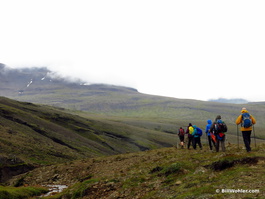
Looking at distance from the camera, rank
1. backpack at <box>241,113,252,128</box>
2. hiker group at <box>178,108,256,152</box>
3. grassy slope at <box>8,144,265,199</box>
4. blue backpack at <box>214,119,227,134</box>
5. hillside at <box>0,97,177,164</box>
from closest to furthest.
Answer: grassy slope at <box>8,144,265,199</box>
backpack at <box>241,113,252,128</box>
hiker group at <box>178,108,256,152</box>
blue backpack at <box>214,119,227,134</box>
hillside at <box>0,97,177,164</box>

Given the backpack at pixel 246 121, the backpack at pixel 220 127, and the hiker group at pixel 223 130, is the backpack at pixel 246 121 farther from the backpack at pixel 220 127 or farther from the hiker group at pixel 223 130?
the backpack at pixel 220 127

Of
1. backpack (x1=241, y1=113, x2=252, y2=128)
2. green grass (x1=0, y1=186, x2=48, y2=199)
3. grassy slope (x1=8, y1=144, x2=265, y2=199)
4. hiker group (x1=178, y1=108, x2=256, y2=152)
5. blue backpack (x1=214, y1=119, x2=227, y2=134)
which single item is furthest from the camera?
blue backpack (x1=214, y1=119, x2=227, y2=134)

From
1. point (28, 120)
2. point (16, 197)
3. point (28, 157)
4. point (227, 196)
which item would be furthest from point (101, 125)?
point (227, 196)

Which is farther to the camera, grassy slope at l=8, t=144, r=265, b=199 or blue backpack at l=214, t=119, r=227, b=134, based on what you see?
blue backpack at l=214, t=119, r=227, b=134

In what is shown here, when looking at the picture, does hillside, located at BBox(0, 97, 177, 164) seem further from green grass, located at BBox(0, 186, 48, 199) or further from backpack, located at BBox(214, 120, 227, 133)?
backpack, located at BBox(214, 120, 227, 133)

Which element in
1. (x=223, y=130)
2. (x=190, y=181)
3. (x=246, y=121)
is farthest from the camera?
(x=223, y=130)

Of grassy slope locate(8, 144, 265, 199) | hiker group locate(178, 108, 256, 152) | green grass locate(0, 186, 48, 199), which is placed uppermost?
hiker group locate(178, 108, 256, 152)

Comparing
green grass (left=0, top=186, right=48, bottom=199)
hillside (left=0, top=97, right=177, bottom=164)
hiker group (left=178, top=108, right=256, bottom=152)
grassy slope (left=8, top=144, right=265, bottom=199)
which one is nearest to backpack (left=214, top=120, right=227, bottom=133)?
hiker group (left=178, top=108, right=256, bottom=152)

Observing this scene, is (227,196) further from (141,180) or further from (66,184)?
(66,184)

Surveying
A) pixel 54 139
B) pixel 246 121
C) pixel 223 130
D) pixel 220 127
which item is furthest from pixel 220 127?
pixel 54 139

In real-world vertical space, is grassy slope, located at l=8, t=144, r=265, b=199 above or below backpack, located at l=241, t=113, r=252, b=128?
below

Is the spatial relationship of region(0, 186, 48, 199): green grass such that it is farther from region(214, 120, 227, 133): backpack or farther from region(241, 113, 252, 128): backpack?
region(241, 113, 252, 128): backpack

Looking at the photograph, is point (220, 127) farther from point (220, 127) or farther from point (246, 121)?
point (246, 121)

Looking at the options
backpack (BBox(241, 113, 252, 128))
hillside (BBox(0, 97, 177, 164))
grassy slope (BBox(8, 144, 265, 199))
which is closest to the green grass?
grassy slope (BBox(8, 144, 265, 199))
